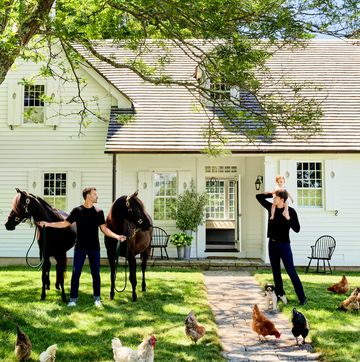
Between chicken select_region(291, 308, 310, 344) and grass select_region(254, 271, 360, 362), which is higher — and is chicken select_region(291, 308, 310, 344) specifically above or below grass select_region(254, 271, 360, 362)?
above

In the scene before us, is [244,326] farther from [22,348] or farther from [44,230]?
[44,230]

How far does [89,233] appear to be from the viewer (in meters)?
8.25

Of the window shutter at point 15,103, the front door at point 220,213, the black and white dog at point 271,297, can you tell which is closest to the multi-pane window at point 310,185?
the front door at point 220,213

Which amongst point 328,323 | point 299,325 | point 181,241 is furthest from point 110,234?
point 181,241

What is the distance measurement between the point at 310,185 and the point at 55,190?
8.26 m

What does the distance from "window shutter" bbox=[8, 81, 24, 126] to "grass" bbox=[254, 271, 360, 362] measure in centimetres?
995

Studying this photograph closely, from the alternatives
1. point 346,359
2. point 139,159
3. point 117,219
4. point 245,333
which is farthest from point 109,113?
point 346,359

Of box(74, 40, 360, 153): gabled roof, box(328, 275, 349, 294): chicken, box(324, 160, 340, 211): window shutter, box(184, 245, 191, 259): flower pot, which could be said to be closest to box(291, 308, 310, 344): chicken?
box(328, 275, 349, 294): chicken

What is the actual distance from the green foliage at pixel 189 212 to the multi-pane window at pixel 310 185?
3101mm

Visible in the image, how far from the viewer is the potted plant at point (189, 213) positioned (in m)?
15.2

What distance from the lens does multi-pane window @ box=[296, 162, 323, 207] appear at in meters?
15.7

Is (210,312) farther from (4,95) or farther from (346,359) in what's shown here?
(4,95)

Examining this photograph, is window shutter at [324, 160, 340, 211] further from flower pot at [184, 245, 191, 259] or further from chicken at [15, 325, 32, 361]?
chicken at [15, 325, 32, 361]

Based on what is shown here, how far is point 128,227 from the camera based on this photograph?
926 cm
